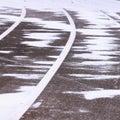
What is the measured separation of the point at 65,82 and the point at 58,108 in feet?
5.71

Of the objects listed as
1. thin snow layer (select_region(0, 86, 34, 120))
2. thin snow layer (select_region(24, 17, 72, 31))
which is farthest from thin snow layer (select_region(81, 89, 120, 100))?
thin snow layer (select_region(24, 17, 72, 31))

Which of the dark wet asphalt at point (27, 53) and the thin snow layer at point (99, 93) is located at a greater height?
the thin snow layer at point (99, 93)

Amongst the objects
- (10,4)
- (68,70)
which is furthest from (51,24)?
(10,4)

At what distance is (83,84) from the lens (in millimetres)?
9078

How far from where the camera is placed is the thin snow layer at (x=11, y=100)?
284 inches

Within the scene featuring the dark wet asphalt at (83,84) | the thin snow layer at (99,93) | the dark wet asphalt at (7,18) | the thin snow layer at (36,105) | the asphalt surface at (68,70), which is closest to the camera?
the dark wet asphalt at (83,84)

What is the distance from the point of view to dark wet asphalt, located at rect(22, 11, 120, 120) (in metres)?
7.25

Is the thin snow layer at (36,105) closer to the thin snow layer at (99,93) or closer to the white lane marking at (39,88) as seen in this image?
the white lane marking at (39,88)

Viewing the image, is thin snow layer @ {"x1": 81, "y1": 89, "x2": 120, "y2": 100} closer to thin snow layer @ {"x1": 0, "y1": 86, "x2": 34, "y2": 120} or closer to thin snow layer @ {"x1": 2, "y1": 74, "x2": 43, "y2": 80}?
thin snow layer @ {"x1": 0, "y1": 86, "x2": 34, "y2": 120}

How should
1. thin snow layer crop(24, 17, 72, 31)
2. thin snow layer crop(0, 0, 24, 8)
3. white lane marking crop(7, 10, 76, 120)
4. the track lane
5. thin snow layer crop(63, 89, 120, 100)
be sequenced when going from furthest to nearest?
1. thin snow layer crop(0, 0, 24, 8)
2. thin snow layer crop(24, 17, 72, 31)
3. the track lane
4. thin snow layer crop(63, 89, 120, 100)
5. white lane marking crop(7, 10, 76, 120)

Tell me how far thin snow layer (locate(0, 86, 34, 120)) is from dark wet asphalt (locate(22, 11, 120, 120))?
0.24 metres

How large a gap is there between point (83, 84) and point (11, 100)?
1576 mm

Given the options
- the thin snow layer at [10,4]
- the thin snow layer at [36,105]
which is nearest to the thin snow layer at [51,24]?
the thin snow layer at [10,4]

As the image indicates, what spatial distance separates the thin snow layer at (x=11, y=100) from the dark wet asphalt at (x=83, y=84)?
0.24 metres
